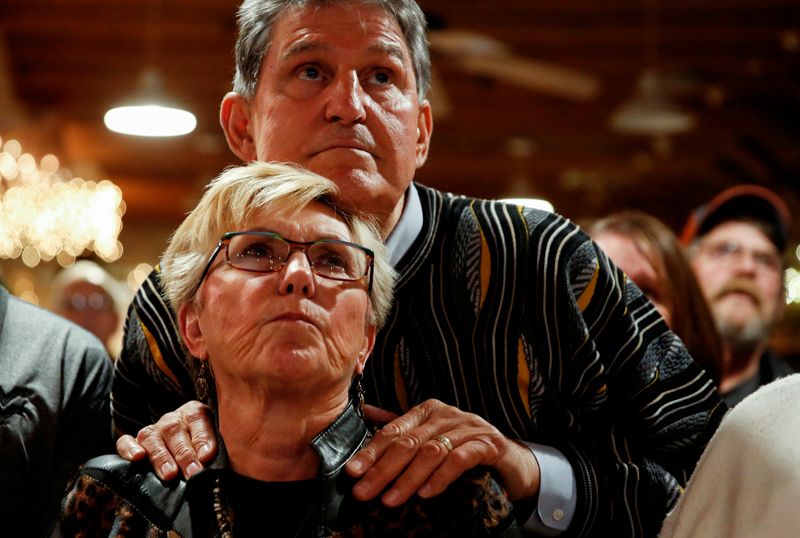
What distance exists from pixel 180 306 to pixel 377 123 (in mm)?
493

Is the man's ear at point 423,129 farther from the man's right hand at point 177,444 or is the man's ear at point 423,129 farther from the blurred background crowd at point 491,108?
the blurred background crowd at point 491,108

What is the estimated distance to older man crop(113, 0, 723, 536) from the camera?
189cm

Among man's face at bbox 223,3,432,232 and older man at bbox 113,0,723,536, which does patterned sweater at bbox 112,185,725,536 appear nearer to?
older man at bbox 113,0,723,536

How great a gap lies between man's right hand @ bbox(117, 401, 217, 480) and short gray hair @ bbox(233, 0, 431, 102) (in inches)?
26.1

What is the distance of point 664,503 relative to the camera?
1.91 m

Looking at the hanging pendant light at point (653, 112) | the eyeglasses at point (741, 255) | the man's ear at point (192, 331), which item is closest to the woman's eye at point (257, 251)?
the man's ear at point (192, 331)

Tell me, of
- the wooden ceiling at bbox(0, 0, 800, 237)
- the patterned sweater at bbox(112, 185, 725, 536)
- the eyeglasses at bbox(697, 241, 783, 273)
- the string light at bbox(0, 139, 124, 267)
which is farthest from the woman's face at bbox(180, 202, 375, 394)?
the string light at bbox(0, 139, 124, 267)

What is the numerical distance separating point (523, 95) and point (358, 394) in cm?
795

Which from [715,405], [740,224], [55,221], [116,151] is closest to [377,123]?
[715,405]

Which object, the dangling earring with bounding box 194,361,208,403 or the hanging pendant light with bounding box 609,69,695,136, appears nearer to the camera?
the dangling earring with bounding box 194,361,208,403

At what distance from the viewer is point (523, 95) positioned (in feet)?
31.1

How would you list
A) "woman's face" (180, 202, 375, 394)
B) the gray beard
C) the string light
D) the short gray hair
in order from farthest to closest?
1. the string light
2. the gray beard
3. the short gray hair
4. "woman's face" (180, 202, 375, 394)

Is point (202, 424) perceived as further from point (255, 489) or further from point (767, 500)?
point (767, 500)

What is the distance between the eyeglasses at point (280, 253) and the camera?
1710 mm
